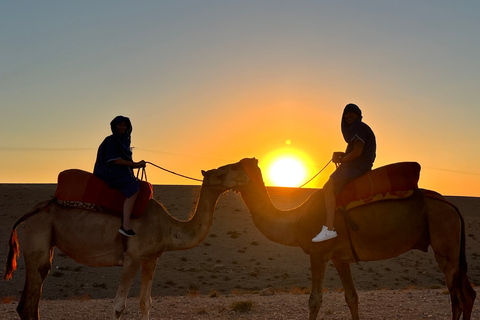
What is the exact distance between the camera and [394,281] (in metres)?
36.1

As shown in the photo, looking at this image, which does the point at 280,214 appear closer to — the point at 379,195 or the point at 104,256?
the point at 379,195

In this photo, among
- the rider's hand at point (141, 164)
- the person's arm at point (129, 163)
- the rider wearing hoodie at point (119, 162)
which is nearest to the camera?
the rider wearing hoodie at point (119, 162)

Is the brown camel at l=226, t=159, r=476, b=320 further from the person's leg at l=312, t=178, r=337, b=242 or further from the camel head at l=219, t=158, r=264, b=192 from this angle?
the camel head at l=219, t=158, r=264, b=192

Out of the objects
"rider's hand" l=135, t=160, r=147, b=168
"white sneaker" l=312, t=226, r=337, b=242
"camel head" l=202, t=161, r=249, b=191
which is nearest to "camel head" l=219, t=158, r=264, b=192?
"camel head" l=202, t=161, r=249, b=191

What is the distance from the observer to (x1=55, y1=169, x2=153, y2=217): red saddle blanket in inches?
372

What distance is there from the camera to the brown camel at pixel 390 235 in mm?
8641

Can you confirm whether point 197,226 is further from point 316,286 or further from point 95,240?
point 316,286

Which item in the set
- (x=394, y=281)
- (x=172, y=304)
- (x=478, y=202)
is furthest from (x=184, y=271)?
(x=478, y=202)

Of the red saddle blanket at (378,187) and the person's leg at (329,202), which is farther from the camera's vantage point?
the red saddle blanket at (378,187)

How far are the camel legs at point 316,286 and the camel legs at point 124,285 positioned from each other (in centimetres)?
323

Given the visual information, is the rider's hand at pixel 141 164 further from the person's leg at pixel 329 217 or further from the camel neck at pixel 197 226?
the person's leg at pixel 329 217

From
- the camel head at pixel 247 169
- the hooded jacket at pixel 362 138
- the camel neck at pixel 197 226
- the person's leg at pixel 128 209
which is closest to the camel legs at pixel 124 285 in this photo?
the person's leg at pixel 128 209

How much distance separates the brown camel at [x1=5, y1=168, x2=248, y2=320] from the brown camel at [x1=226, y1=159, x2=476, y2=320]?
2.07 m

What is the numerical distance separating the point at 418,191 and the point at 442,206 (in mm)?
516
